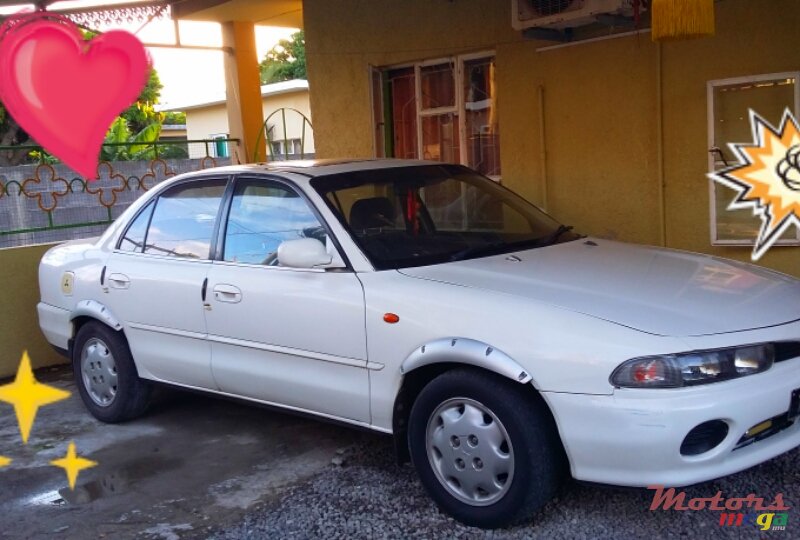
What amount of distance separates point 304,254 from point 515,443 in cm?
141

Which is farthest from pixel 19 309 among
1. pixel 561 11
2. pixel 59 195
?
pixel 561 11

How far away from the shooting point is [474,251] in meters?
4.48

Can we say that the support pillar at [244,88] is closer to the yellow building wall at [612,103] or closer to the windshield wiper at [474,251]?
the yellow building wall at [612,103]

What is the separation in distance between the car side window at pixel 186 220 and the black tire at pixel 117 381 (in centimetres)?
65

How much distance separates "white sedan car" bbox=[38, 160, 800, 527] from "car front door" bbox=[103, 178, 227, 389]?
1 centimetres

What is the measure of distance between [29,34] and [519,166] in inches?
166

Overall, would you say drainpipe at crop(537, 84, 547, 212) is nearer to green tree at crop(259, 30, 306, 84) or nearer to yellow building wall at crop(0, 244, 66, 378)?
yellow building wall at crop(0, 244, 66, 378)

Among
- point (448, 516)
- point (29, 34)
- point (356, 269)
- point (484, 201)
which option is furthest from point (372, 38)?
point (448, 516)

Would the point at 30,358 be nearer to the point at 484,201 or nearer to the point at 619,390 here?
the point at 484,201

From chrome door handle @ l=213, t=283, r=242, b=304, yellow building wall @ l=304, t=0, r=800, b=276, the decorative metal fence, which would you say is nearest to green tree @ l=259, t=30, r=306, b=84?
the decorative metal fence

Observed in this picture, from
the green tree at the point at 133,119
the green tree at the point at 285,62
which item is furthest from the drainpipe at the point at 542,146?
the green tree at the point at 285,62

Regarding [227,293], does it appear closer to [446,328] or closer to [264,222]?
[264,222]

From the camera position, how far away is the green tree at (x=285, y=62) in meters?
42.2

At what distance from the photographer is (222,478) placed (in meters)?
4.70
